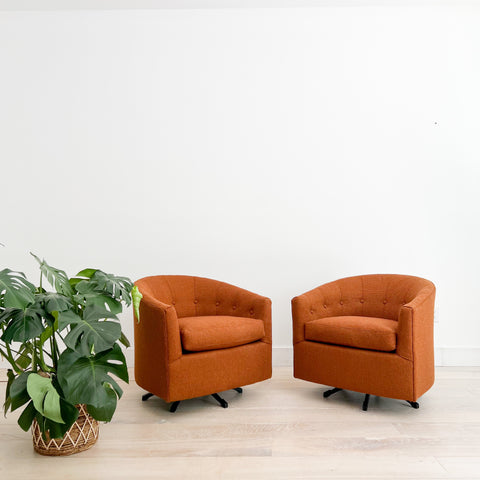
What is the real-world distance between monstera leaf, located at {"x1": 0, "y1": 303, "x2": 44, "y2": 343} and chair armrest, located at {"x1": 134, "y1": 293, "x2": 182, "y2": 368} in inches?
31.8

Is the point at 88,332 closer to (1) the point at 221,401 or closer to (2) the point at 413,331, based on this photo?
(1) the point at 221,401

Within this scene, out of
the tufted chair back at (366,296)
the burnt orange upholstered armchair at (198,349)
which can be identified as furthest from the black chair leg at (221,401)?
the tufted chair back at (366,296)

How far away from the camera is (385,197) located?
3920 millimetres

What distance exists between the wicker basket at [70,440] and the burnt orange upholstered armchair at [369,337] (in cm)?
145

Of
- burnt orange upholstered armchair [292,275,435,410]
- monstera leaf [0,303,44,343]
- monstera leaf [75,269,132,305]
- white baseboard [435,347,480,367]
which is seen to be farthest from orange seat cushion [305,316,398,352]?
monstera leaf [0,303,44,343]

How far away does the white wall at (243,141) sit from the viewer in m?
3.91

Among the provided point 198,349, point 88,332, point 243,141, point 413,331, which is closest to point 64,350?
point 88,332

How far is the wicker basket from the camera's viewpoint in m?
2.21

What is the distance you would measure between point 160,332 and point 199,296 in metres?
0.77

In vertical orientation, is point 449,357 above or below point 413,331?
below

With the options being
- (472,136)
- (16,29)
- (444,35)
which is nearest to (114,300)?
(16,29)

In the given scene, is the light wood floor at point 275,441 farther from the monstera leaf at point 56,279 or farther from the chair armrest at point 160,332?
the monstera leaf at point 56,279

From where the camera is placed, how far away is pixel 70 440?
7.32ft

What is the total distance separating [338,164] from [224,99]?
1.13m
